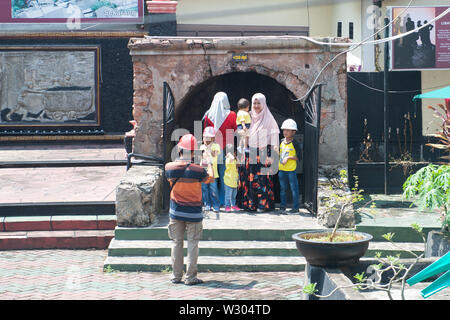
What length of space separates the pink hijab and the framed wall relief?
26.0 ft

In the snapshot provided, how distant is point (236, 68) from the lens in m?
11.4

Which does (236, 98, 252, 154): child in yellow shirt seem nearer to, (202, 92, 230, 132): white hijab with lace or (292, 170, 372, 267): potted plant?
(202, 92, 230, 132): white hijab with lace

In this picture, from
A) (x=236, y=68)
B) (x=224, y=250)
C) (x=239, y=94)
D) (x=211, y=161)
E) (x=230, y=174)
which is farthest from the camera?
(x=239, y=94)

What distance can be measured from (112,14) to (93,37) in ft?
2.53

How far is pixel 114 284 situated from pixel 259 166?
349cm

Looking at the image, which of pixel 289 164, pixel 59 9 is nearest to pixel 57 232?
pixel 289 164

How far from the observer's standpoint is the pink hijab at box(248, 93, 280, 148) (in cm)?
1077

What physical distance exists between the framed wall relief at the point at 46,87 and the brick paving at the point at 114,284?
897 centimetres

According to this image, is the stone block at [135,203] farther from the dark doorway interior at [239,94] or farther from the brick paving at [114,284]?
the dark doorway interior at [239,94]

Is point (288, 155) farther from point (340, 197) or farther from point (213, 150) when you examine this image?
point (340, 197)

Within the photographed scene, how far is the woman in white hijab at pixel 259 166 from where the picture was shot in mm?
10672

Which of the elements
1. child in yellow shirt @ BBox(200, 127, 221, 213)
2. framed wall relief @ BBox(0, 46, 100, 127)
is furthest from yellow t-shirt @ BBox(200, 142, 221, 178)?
framed wall relief @ BBox(0, 46, 100, 127)

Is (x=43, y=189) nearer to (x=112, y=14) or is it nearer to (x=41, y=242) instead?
(x=41, y=242)

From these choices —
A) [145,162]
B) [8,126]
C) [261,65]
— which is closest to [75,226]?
[145,162]
